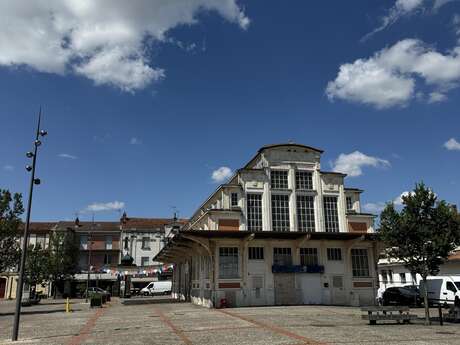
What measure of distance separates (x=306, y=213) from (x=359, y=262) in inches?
203

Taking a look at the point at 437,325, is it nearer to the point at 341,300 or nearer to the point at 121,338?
the point at 121,338

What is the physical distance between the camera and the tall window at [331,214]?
3180 cm

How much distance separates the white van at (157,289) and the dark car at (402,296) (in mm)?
35104

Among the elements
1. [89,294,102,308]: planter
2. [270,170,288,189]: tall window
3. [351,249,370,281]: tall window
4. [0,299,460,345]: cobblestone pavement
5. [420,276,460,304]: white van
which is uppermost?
[270,170,288,189]: tall window

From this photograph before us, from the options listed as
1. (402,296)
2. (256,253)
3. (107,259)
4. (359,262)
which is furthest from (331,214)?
(107,259)

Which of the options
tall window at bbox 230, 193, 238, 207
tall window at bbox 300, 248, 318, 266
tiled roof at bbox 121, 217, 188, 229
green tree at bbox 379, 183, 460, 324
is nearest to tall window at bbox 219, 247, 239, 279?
tall window at bbox 230, 193, 238, 207

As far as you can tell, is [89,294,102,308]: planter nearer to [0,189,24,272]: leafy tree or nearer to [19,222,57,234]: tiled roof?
[0,189,24,272]: leafy tree

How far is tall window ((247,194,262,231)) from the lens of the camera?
30500 mm

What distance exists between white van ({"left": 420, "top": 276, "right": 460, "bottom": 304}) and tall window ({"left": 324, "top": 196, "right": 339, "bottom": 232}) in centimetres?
702

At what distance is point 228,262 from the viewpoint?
2902 cm

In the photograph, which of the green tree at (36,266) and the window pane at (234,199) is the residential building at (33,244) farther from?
the window pane at (234,199)

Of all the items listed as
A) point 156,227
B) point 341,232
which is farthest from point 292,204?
point 156,227

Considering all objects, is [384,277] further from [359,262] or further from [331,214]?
[331,214]

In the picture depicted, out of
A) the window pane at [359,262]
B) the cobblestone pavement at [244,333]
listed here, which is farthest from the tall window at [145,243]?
the cobblestone pavement at [244,333]
